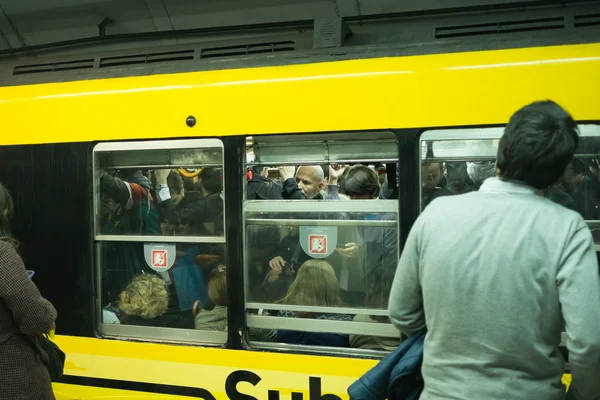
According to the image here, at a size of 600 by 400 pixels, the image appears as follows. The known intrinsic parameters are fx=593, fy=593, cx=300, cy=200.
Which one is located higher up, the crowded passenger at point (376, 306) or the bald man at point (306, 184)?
the bald man at point (306, 184)

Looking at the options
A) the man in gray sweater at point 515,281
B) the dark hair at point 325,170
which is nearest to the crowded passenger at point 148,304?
the dark hair at point 325,170

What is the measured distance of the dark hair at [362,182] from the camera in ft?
9.61

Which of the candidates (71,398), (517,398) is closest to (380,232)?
(517,398)

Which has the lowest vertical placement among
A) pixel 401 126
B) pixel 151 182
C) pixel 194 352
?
pixel 194 352

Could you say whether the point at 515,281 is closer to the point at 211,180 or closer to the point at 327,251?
the point at 327,251

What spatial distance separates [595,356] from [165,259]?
2276 millimetres

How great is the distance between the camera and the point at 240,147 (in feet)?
9.93

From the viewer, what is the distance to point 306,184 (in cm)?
317

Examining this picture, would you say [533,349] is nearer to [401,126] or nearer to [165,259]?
[401,126]

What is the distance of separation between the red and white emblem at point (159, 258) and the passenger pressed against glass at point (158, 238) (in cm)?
4

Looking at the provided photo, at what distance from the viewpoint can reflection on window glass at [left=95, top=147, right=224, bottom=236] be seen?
3.13 m

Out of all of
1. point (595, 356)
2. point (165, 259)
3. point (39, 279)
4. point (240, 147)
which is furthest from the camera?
point (39, 279)

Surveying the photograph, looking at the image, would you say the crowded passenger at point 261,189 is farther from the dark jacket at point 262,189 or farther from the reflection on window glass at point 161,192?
the reflection on window glass at point 161,192

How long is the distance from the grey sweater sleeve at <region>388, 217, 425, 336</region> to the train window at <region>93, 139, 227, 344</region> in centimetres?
145
